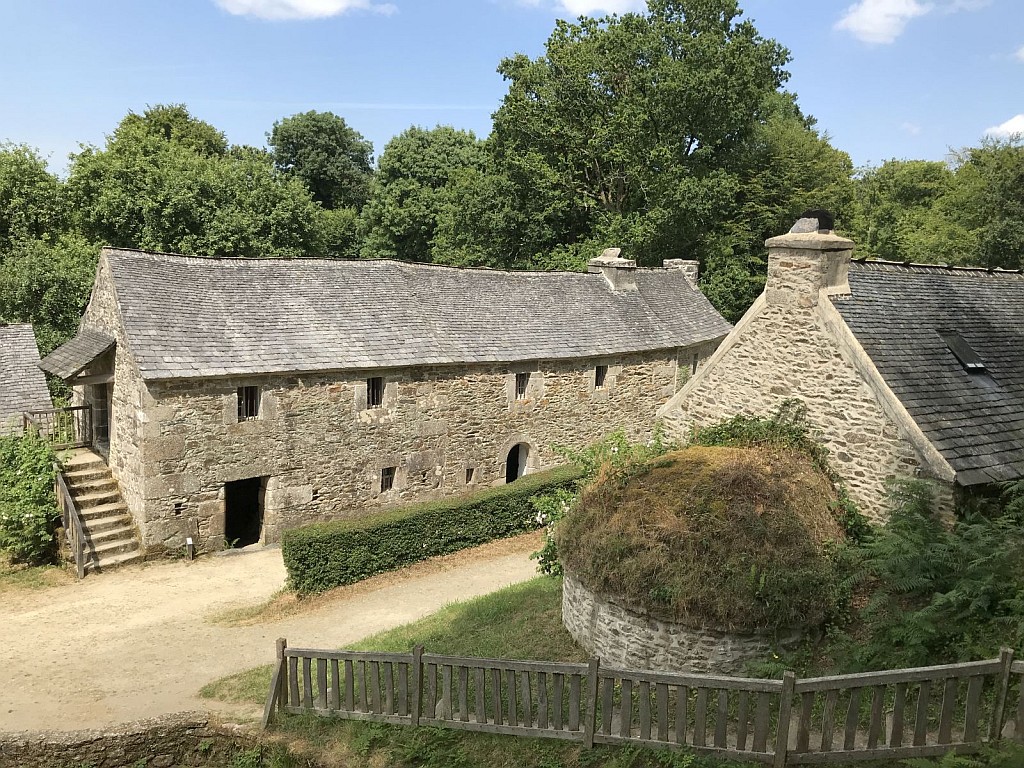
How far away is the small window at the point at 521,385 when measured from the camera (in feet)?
78.2

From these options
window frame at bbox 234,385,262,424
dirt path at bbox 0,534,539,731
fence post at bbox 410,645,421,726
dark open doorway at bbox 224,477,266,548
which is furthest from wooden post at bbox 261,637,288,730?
dark open doorway at bbox 224,477,266,548

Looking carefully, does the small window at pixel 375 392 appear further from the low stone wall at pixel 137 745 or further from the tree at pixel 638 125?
the tree at pixel 638 125

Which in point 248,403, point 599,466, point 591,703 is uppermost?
point 248,403

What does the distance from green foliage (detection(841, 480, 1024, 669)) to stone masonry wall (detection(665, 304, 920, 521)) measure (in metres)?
0.78

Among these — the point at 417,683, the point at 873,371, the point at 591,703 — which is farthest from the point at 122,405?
the point at 873,371

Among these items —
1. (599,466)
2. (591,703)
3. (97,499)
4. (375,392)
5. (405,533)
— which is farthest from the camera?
(375,392)

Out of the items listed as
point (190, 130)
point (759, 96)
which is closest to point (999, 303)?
Result: point (759, 96)

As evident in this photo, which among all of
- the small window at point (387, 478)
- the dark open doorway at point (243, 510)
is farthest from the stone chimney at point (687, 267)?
the dark open doorway at point (243, 510)

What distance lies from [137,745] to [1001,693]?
409 inches

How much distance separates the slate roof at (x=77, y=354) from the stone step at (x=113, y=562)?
465cm

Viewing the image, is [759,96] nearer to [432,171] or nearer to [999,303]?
[432,171]

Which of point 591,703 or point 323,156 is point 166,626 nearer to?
point 591,703

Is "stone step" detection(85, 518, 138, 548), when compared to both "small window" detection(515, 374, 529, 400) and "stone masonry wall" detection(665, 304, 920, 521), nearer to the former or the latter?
"small window" detection(515, 374, 529, 400)

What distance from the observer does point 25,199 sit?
33.3 metres
